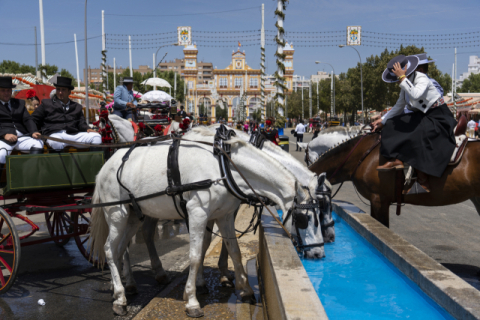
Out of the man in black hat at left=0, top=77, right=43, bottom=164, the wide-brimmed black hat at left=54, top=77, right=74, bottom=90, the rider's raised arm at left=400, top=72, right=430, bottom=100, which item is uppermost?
the wide-brimmed black hat at left=54, top=77, right=74, bottom=90

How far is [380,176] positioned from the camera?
18.9ft

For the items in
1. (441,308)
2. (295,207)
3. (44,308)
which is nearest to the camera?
(441,308)

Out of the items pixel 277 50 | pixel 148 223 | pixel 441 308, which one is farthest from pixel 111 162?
pixel 277 50

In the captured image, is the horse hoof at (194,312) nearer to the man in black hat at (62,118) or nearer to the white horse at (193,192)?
the white horse at (193,192)

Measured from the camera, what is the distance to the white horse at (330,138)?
7203 mm

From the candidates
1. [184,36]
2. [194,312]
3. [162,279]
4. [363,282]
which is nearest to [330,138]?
[363,282]

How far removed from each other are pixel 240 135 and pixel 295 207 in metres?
1.28

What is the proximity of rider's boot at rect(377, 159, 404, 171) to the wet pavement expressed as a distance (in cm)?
324

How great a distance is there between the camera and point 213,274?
591cm

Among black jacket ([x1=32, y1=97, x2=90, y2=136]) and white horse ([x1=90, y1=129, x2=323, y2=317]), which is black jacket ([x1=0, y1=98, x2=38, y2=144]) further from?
white horse ([x1=90, y1=129, x2=323, y2=317])

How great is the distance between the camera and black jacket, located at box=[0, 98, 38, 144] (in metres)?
6.04

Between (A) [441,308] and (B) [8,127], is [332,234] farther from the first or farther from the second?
(B) [8,127]

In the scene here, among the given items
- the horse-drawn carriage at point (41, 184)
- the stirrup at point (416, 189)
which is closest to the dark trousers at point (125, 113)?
the horse-drawn carriage at point (41, 184)

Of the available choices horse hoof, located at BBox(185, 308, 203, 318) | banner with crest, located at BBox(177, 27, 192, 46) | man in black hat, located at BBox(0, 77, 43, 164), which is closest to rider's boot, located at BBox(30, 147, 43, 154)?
man in black hat, located at BBox(0, 77, 43, 164)
